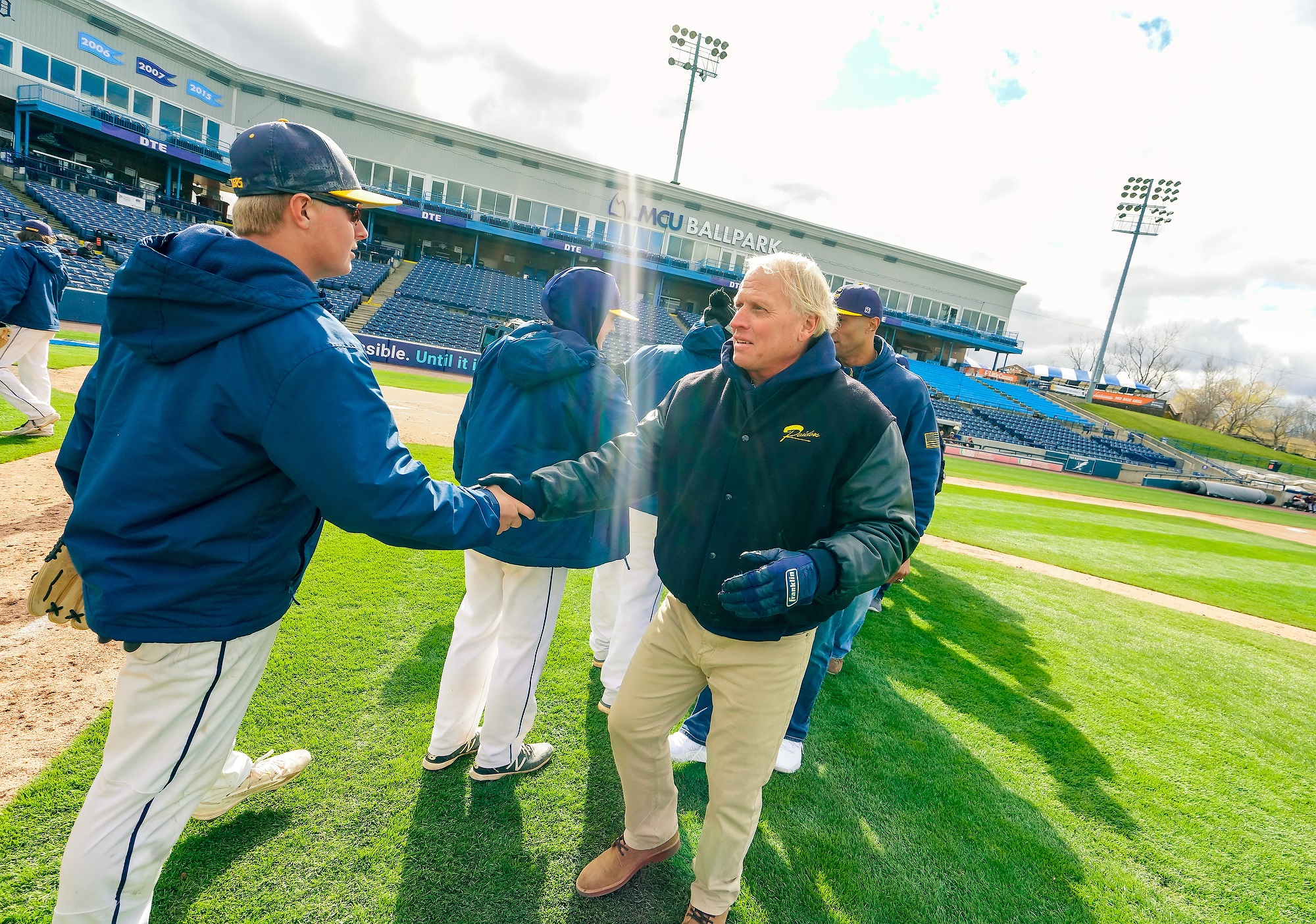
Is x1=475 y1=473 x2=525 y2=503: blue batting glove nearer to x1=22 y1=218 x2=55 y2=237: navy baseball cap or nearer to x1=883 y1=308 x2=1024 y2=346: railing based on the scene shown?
x1=22 y1=218 x2=55 y2=237: navy baseball cap

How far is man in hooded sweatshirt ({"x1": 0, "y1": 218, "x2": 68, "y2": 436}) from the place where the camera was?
6.14 m

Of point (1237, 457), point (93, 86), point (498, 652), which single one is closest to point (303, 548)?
point (498, 652)

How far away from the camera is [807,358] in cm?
205

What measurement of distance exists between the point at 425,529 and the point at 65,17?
4282 centimetres

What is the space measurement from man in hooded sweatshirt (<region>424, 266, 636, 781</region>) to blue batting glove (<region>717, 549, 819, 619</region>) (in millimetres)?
1014

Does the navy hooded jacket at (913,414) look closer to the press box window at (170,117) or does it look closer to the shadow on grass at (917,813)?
the shadow on grass at (917,813)

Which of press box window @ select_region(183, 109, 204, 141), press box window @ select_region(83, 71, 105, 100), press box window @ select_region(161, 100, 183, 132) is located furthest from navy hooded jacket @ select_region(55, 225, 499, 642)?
press box window @ select_region(183, 109, 204, 141)

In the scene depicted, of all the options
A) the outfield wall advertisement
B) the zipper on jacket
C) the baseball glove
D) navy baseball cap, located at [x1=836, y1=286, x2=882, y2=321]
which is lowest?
the outfield wall advertisement

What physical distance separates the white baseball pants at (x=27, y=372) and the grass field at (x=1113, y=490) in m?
21.5

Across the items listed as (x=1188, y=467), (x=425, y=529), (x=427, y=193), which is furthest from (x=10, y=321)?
(x=1188, y=467)

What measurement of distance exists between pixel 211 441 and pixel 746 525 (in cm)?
158

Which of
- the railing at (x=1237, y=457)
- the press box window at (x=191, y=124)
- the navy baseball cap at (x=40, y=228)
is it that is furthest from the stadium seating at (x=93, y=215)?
the railing at (x=1237, y=457)

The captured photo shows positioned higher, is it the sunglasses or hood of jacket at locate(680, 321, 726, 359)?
the sunglasses

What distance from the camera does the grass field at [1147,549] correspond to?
942cm
